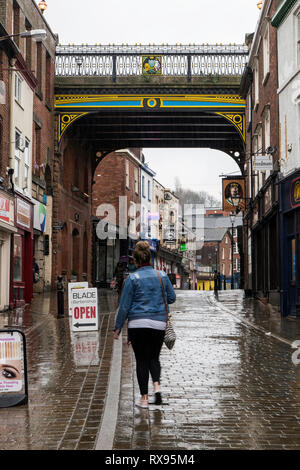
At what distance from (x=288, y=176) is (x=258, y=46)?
9.57m

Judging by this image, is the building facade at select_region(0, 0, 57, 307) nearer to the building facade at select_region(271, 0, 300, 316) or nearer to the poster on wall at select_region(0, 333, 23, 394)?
the building facade at select_region(271, 0, 300, 316)

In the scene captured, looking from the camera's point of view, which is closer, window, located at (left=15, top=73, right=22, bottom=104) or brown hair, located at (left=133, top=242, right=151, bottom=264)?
brown hair, located at (left=133, top=242, right=151, bottom=264)

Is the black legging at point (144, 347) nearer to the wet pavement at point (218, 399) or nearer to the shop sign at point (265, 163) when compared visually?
the wet pavement at point (218, 399)

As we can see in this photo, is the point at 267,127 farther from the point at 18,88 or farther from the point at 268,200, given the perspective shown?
the point at 18,88

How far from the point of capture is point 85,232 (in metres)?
40.7

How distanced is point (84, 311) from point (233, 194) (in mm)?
19228

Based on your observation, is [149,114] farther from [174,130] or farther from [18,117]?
[18,117]

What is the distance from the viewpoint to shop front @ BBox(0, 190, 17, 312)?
2034 cm

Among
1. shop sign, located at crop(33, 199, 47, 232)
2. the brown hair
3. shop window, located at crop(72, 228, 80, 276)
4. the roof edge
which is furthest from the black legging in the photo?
shop window, located at crop(72, 228, 80, 276)

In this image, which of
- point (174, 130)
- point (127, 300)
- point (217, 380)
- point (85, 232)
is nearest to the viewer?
point (127, 300)

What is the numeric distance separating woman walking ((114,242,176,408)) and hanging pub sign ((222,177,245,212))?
25.6 m

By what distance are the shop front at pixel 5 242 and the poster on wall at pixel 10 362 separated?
13.1 meters

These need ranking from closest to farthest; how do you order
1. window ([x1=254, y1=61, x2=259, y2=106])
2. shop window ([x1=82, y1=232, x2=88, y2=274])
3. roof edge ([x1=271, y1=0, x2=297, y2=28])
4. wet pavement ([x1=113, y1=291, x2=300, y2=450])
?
wet pavement ([x1=113, y1=291, x2=300, y2=450]) < roof edge ([x1=271, y1=0, x2=297, y2=28]) < window ([x1=254, y1=61, x2=259, y2=106]) < shop window ([x1=82, y1=232, x2=88, y2=274])

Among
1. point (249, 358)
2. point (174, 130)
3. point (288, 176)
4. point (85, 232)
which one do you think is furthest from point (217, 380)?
point (85, 232)
